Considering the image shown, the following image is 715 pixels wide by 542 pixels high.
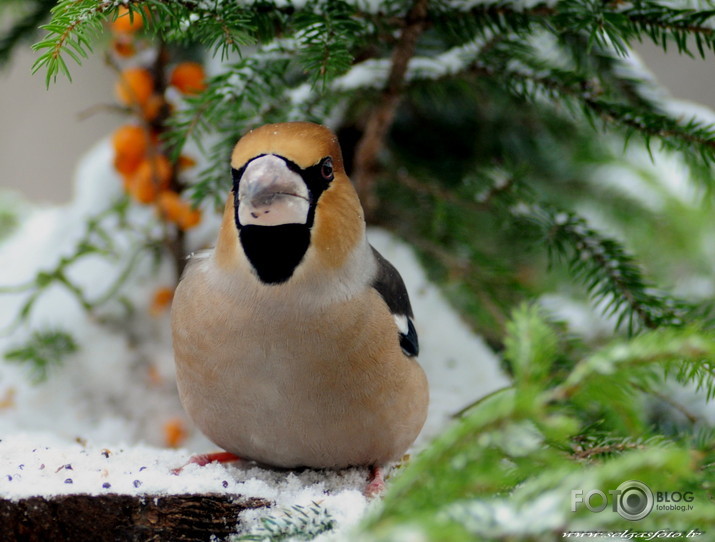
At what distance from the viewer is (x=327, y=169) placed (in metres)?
1.66

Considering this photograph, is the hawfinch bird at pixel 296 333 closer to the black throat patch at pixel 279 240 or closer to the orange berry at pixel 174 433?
the black throat patch at pixel 279 240

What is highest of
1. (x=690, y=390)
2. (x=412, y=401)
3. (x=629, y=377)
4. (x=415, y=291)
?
(x=629, y=377)

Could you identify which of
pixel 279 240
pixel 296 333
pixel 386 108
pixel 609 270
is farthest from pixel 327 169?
pixel 609 270

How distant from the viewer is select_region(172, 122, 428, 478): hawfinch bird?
1.60m

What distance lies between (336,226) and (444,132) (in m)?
1.51

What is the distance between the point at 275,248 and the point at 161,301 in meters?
1.32

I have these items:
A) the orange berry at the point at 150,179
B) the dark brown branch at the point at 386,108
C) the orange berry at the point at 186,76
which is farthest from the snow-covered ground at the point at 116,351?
the orange berry at the point at 186,76

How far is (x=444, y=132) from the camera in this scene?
3.02 meters

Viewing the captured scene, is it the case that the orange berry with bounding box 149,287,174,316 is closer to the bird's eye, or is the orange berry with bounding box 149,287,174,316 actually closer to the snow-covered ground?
the snow-covered ground

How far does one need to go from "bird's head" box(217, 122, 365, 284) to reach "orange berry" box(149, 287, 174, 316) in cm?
115

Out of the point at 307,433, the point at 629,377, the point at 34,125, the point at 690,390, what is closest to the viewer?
the point at 629,377

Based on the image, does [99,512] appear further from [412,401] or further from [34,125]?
[34,125]

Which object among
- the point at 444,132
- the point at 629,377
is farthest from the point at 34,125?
the point at 629,377

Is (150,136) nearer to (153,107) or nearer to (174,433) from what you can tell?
(153,107)
